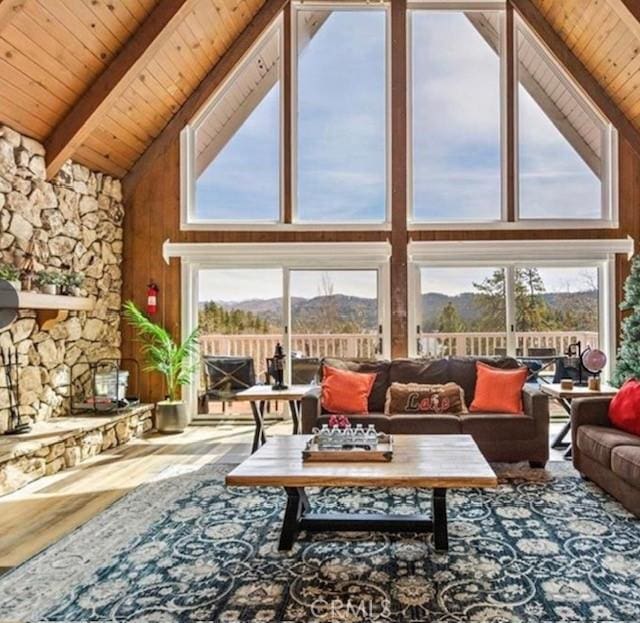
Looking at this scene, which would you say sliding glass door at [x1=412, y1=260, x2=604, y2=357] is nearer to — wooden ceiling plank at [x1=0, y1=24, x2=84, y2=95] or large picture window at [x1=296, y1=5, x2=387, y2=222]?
large picture window at [x1=296, y1=5, x2=387, y2=222]

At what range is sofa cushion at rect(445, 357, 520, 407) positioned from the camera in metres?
4.73

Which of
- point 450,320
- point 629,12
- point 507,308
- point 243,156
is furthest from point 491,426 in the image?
point 243,156

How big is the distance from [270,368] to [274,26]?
4140 millimetres

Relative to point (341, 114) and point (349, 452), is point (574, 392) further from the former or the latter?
point (341, 114)

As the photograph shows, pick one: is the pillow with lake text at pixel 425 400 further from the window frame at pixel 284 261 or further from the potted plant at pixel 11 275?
the potted plant at pixel 11 275

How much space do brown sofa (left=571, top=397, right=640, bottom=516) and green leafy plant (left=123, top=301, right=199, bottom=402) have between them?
4.11 metres

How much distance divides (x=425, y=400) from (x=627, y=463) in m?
1.61

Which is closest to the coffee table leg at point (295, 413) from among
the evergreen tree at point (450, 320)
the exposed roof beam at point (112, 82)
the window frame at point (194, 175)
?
the evergreen tree at point (450, 320)

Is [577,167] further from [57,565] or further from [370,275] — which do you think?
[57,565]

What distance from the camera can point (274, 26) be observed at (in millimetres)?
6305

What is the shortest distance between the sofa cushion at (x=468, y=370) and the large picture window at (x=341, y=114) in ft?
7.68

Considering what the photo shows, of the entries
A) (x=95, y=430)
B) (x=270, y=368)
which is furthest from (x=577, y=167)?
(x=95, y=430)

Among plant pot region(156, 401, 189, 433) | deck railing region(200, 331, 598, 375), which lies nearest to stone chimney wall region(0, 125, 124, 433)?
plant pot region(156, 401, 189, 433)

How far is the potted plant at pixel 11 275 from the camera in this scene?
13.5 ft
